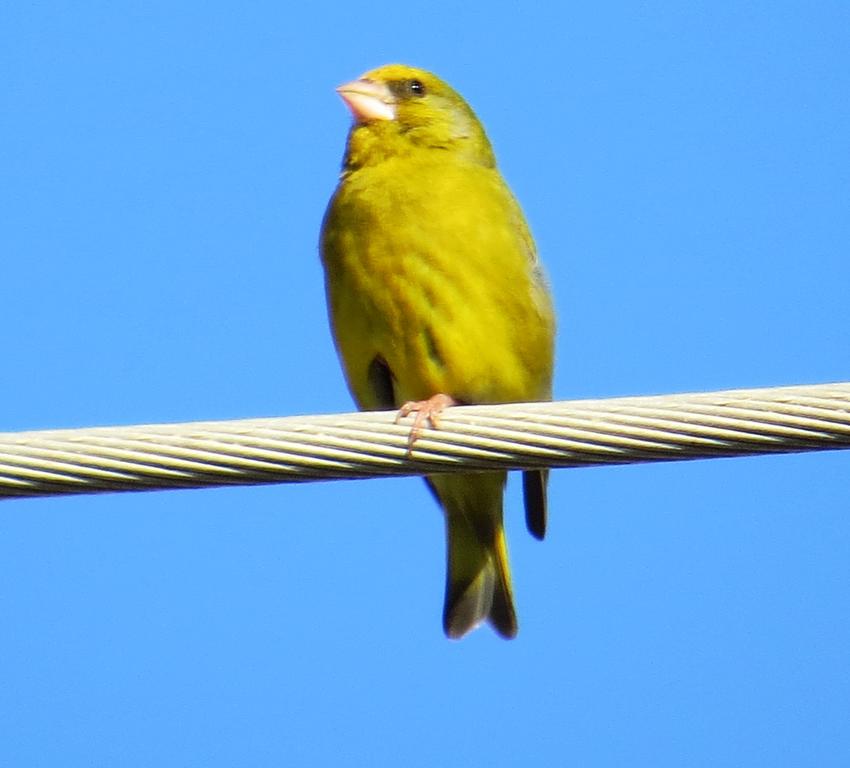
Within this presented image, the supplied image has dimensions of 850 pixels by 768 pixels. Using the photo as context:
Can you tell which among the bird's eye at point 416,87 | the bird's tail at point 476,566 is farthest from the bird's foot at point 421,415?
the bird's eye at point 416,87

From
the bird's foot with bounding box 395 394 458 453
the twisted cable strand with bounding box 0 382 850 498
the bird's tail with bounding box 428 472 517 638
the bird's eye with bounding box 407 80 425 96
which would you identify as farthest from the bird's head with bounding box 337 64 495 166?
the twisted cable strand with bounding box 0 382 850 498

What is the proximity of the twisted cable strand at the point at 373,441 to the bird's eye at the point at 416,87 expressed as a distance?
2.61 metres

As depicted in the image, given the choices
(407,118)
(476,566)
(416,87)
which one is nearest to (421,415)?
(476,566)

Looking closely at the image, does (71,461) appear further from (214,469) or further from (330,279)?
(330,279)

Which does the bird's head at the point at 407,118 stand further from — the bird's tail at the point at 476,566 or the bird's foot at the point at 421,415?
the bird's foot at the point at 421,415

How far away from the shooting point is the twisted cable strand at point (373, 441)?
11.1 ft

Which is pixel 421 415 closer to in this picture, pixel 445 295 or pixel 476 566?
pixel 445 295

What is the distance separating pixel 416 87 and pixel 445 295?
106 cm

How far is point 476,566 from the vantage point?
580 centimetres

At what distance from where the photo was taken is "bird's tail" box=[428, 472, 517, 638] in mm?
5734

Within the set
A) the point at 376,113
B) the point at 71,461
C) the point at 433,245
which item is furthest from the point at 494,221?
the point at 71,461

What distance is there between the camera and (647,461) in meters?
3.48

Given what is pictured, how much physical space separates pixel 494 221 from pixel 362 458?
2018 millimetres

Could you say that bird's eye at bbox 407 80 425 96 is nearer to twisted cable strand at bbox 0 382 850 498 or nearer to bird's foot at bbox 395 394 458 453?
bird's foot at bbox 395 394 458 453
